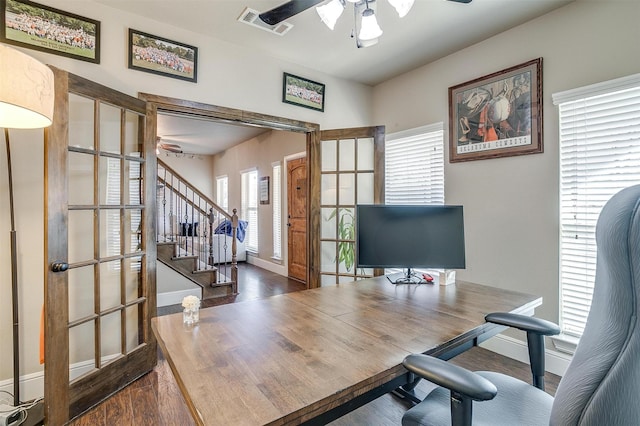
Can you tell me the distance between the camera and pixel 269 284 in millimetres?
5145

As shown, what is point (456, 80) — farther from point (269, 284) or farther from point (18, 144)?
point (269, 284)

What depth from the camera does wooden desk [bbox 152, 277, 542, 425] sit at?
77cm

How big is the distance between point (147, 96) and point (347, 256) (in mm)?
2389

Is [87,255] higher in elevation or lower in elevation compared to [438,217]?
lower

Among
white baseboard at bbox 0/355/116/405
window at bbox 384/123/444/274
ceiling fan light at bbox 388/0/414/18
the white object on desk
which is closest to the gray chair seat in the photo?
the white object on desk

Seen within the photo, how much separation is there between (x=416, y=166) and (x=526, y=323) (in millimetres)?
2353

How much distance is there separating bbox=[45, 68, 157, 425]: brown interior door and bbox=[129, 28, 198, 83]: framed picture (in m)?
0.34

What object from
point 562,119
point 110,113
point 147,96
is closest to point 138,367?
point 110,113

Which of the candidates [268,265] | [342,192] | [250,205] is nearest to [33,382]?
[342,192]

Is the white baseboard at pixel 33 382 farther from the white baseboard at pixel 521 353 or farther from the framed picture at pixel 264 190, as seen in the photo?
the framed picture at pixel 264 190

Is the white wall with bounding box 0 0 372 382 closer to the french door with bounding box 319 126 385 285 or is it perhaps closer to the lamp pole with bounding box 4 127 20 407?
the lamp pole with bounding box 4 127 20 407

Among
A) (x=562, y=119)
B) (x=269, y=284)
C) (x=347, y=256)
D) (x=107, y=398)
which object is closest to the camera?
(x=107, y=398)

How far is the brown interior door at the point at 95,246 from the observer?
1.76m

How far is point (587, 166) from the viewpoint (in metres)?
2.20
